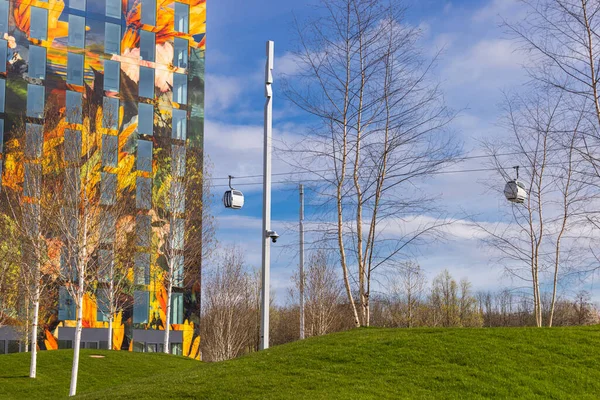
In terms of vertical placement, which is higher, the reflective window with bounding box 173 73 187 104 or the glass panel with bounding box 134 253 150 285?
the reflective window with bounding box 173 73 187 104

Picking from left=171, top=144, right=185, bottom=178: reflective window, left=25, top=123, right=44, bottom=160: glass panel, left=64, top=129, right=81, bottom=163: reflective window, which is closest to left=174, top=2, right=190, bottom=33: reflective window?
left=171, top=144, right=185, bottom=178: reflective window

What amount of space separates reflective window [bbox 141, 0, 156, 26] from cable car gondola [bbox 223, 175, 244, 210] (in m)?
34.9

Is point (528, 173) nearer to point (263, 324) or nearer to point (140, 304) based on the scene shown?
point (263, 324)

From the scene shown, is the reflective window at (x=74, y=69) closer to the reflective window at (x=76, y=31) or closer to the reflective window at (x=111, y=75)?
the reflective window at (x=76, y=31)

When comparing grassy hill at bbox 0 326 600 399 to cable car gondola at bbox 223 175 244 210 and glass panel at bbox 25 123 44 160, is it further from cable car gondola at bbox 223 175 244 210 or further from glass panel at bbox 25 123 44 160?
glass panel at bbox 25 123 44 160

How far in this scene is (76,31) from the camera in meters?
46.2

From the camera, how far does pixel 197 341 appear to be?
4753 centimetres

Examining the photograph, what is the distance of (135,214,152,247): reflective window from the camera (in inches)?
1423

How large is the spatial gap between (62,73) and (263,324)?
34564 millimetres

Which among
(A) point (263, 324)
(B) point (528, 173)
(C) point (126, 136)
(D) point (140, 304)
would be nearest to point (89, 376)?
(A) point (263, 324)

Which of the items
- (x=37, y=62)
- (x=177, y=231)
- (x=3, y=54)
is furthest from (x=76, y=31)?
(x=177, y=231)

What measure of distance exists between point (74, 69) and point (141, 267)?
17890mm

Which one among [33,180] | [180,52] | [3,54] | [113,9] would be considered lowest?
[33,180]

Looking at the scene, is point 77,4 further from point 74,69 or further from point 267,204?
point 267,204
